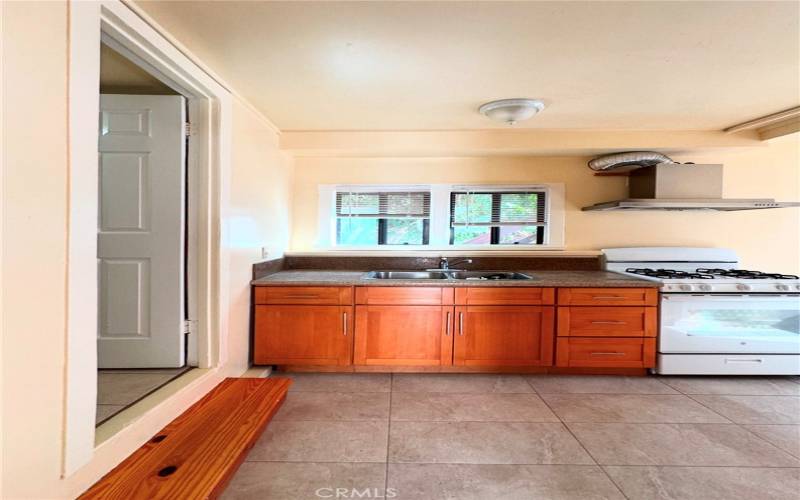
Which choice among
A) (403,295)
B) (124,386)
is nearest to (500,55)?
(403,295)

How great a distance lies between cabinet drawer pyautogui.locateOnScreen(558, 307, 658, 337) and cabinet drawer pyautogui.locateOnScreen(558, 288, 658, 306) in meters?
0.04

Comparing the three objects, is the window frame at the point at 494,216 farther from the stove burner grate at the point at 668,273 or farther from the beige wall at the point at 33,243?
the beige wall at the point at 33,243

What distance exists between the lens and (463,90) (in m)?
2.29

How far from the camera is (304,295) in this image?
2803 mm

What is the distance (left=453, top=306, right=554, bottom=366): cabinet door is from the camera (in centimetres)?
284

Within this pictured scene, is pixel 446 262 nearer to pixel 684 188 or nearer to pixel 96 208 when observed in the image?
pixel 684 188

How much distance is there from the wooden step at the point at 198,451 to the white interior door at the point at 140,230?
486 mm

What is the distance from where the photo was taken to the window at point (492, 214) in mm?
3529

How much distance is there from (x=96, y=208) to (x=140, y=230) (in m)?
0.81

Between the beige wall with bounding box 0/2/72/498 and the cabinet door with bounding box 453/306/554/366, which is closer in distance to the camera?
the beige wall with bounding box 0/2/72/498

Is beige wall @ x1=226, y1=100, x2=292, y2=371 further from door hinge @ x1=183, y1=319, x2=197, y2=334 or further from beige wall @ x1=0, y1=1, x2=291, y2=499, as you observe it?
beige wall @ x1=0, y1=1, x2=291, y2=499

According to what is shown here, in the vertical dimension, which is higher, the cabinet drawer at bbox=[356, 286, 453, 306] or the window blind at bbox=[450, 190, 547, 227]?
the window blind at bbox=[450, 190, 547, 227]

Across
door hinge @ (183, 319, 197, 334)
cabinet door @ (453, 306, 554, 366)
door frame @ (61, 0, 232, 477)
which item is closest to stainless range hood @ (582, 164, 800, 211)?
cabinet door @ (453, 306, 554, 366)

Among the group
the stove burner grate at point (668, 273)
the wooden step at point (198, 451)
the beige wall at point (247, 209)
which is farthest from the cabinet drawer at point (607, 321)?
the beige wall at point (247, 209)
